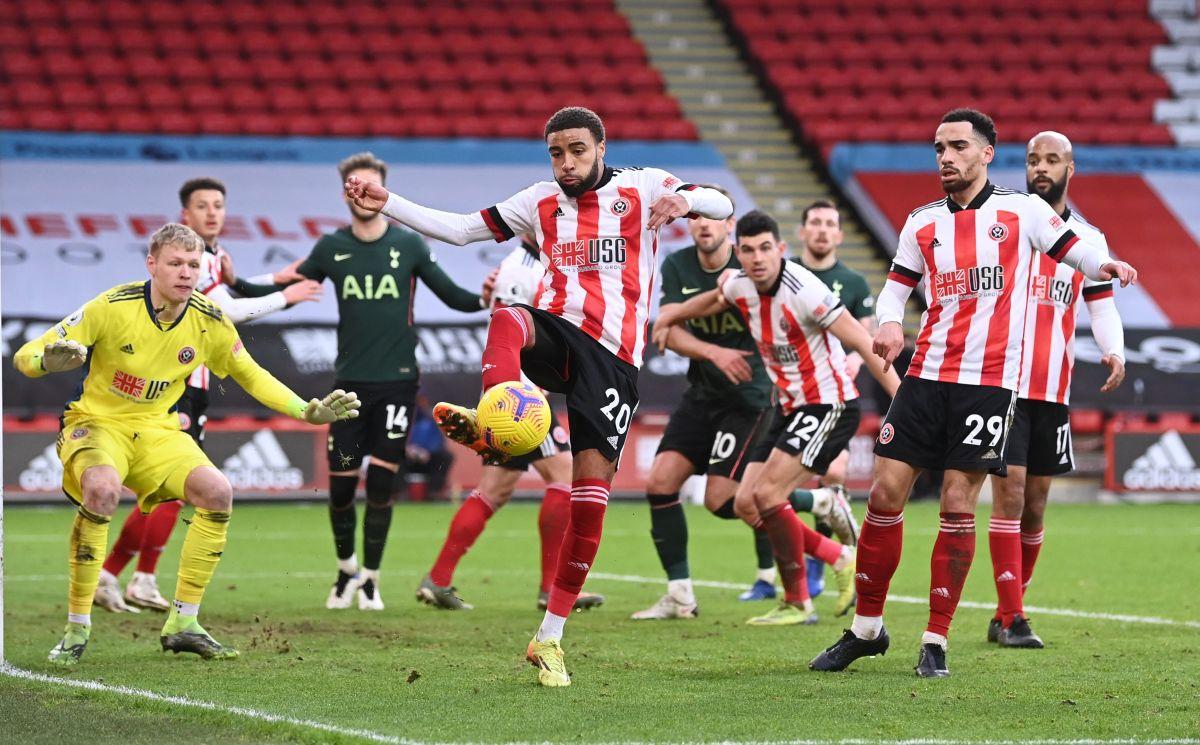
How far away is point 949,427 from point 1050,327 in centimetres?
150

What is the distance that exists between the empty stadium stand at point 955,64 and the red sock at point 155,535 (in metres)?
17.6

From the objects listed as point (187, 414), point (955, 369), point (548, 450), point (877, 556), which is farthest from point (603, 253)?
point (187, 414)

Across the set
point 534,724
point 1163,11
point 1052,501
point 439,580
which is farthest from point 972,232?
point 1163,11

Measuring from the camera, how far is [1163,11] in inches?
1163

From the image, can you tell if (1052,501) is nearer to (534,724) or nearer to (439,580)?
(439,580)

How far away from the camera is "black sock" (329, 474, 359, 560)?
32.1 ft

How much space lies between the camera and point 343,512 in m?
9.85

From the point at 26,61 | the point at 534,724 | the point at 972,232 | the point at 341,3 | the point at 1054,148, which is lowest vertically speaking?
the point at 534,724

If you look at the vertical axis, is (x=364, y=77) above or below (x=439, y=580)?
above

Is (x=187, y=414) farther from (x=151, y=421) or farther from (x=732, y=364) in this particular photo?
(x=732, y=364)

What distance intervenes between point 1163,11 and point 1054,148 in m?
23.7

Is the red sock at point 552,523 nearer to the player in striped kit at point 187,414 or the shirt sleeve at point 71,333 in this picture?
the player in striped kit at point 187,414

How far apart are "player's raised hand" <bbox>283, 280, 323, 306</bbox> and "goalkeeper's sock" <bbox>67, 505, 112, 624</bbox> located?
2.41m

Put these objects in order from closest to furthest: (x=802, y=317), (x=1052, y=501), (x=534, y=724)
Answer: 1. (x=534, y=724)
2. (x=802, y=317)
3. (x=1052, y=501)
